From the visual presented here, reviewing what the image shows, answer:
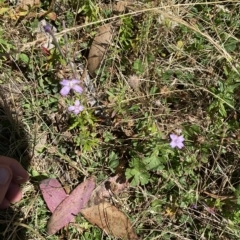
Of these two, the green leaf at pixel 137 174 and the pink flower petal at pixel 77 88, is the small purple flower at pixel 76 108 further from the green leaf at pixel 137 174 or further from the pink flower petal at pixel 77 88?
the green leaf at pixel 137 174

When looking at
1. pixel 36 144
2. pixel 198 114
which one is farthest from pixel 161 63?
pixel 36 144

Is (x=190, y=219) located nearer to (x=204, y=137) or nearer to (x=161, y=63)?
(x=204, y=137)

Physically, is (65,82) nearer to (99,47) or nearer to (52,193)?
(99,47)

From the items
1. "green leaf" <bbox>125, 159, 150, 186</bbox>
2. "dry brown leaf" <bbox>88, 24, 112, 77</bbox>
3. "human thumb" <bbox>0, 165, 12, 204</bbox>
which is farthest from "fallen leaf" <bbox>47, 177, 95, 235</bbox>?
"dry brown leaf" <bbox>88, 24, 112, 77</bbox>

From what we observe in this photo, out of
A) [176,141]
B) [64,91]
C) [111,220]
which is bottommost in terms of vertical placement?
[111,220]

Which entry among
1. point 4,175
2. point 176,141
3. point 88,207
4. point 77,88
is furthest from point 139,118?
point 4,175

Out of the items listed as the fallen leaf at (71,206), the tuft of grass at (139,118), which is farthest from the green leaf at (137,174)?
the fallen leaf at (71,206)

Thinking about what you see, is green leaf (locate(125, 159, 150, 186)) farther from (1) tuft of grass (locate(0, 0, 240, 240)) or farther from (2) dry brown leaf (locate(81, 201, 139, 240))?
(2) dry brown leaf (locate(81, 201, 139, 240))
